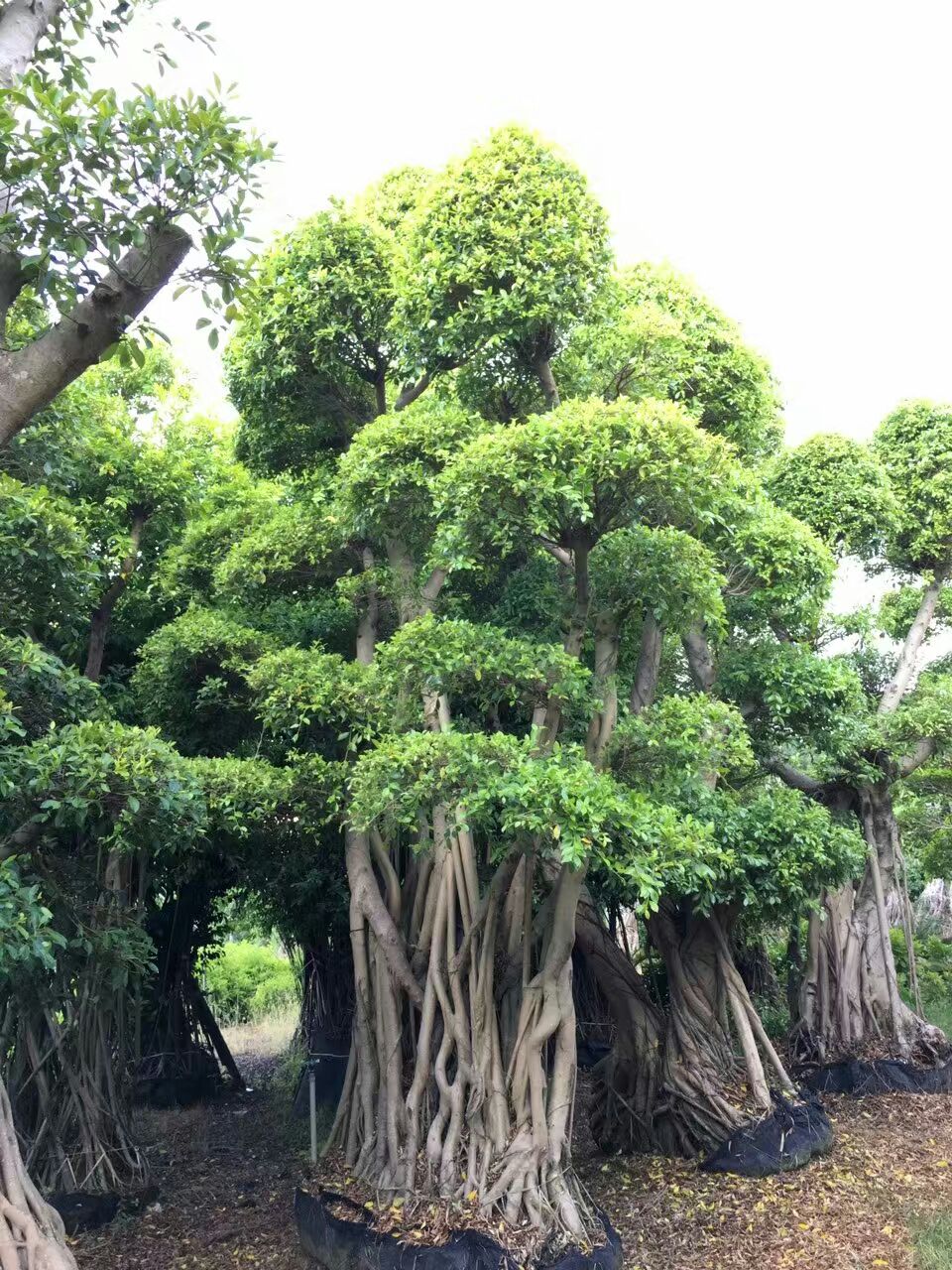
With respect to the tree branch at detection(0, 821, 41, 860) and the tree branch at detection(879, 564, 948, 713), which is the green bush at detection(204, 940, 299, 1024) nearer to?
the tree branch at detection(879, 564, 948, 713)

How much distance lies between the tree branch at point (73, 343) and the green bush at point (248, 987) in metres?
11.8

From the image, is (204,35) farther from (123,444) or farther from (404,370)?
(123,444)

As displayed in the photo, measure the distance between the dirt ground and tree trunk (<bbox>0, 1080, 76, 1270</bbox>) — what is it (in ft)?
4.56

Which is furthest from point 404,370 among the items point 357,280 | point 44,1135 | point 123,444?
point 44,1135

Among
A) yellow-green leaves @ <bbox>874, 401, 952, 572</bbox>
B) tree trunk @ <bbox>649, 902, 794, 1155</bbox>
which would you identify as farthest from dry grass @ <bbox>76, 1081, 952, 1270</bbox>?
yellow-green leaves @ <bbox>874, 401, 952, 572</bbox>

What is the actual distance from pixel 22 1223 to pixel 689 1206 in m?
3.59

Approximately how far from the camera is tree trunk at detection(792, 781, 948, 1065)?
843 centimetres

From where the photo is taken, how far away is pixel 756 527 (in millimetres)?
6484

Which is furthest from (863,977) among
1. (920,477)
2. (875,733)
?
(920,477)

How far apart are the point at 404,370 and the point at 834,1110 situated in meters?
6.31

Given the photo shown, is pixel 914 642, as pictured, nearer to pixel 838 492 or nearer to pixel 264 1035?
pixel 838 492

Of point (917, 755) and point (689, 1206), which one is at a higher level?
point (917, 755)

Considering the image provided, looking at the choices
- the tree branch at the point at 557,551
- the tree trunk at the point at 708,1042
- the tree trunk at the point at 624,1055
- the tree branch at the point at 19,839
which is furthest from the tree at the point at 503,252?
the tree trunk at the point at 708,1042

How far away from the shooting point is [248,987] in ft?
49.4
